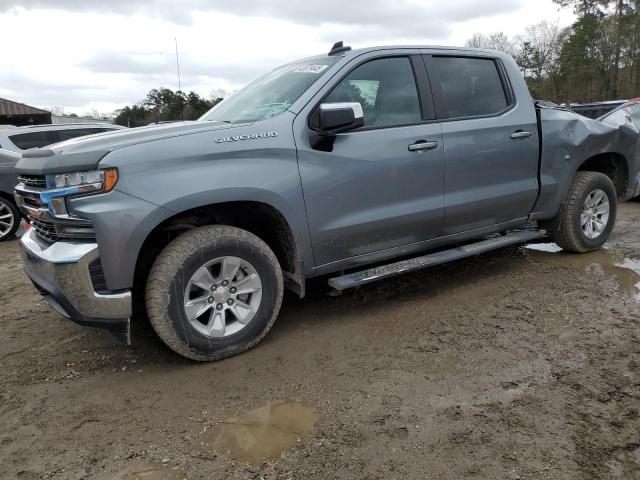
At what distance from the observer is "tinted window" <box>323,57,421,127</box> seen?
356cm

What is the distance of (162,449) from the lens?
234 centimetres

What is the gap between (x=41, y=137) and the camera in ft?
25.5

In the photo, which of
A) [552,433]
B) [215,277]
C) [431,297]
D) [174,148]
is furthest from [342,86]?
[552,433]

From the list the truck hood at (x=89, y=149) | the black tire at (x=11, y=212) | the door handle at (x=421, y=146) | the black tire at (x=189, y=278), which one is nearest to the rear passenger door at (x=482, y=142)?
the door handle at (x=421, y=146)

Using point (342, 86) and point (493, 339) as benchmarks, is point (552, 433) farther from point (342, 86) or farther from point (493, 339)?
point (342, 86)

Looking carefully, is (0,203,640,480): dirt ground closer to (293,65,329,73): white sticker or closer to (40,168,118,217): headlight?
(40,168,118,217): headlight

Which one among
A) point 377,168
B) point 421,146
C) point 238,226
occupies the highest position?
point 421,146

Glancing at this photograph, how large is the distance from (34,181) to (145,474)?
1.84 meters

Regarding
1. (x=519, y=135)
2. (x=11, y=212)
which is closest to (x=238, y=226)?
(x=519, y=135)

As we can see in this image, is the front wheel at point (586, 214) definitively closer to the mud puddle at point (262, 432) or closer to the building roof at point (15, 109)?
the mud puddle at point (262, 432)

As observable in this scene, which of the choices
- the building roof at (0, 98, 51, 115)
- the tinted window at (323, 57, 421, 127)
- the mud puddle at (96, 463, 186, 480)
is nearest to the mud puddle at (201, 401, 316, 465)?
the mud puddle at (96, 463, 186, 480)

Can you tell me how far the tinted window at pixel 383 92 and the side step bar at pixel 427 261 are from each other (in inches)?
41.8

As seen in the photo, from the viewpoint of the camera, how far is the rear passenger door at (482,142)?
3922mm

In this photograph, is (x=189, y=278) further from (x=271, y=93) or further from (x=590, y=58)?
(x=590, y=58)
